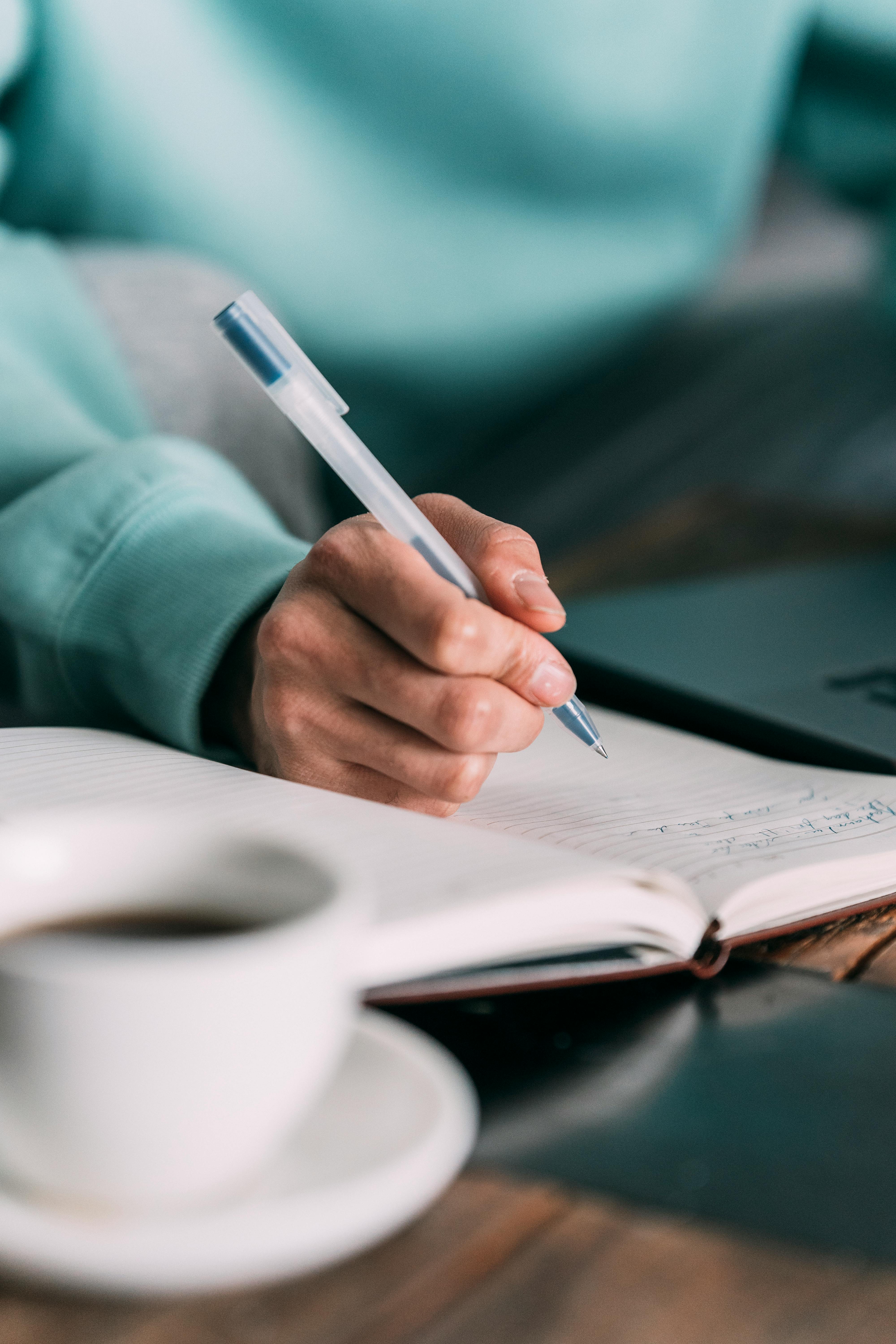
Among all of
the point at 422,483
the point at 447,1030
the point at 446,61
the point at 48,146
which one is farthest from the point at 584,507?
the point at 447,1030

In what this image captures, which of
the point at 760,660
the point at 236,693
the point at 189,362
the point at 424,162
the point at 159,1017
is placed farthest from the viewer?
the point at 424,162

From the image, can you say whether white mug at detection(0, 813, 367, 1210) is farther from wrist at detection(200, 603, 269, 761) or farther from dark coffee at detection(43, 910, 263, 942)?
wrist at detection(200, 603, 269, 761)

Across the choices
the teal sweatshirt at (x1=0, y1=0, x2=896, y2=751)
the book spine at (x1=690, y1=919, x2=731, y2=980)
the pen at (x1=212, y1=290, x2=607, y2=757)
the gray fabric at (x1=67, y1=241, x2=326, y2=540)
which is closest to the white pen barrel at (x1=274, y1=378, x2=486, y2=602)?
the pen at (x1=212, y1=290, x2=607, y2=757)

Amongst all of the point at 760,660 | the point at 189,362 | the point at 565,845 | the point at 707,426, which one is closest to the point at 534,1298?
the point at 565,845

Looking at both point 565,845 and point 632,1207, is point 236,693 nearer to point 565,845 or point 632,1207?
point 565,845

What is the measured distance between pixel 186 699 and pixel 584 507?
0.84 metres

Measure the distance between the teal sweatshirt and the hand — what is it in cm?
36

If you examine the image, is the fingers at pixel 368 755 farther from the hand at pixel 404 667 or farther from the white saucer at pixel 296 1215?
the white saucer at pixel 296 1215

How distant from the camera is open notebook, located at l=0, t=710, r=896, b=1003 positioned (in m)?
0.26

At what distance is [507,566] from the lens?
1.21 feet

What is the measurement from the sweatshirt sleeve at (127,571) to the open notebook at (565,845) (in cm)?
4

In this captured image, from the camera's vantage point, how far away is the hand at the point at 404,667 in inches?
13.3

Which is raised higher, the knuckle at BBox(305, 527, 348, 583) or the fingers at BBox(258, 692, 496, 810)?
the knuckle at BBox(305, 527, 348, 583)

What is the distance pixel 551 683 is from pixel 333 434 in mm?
104
